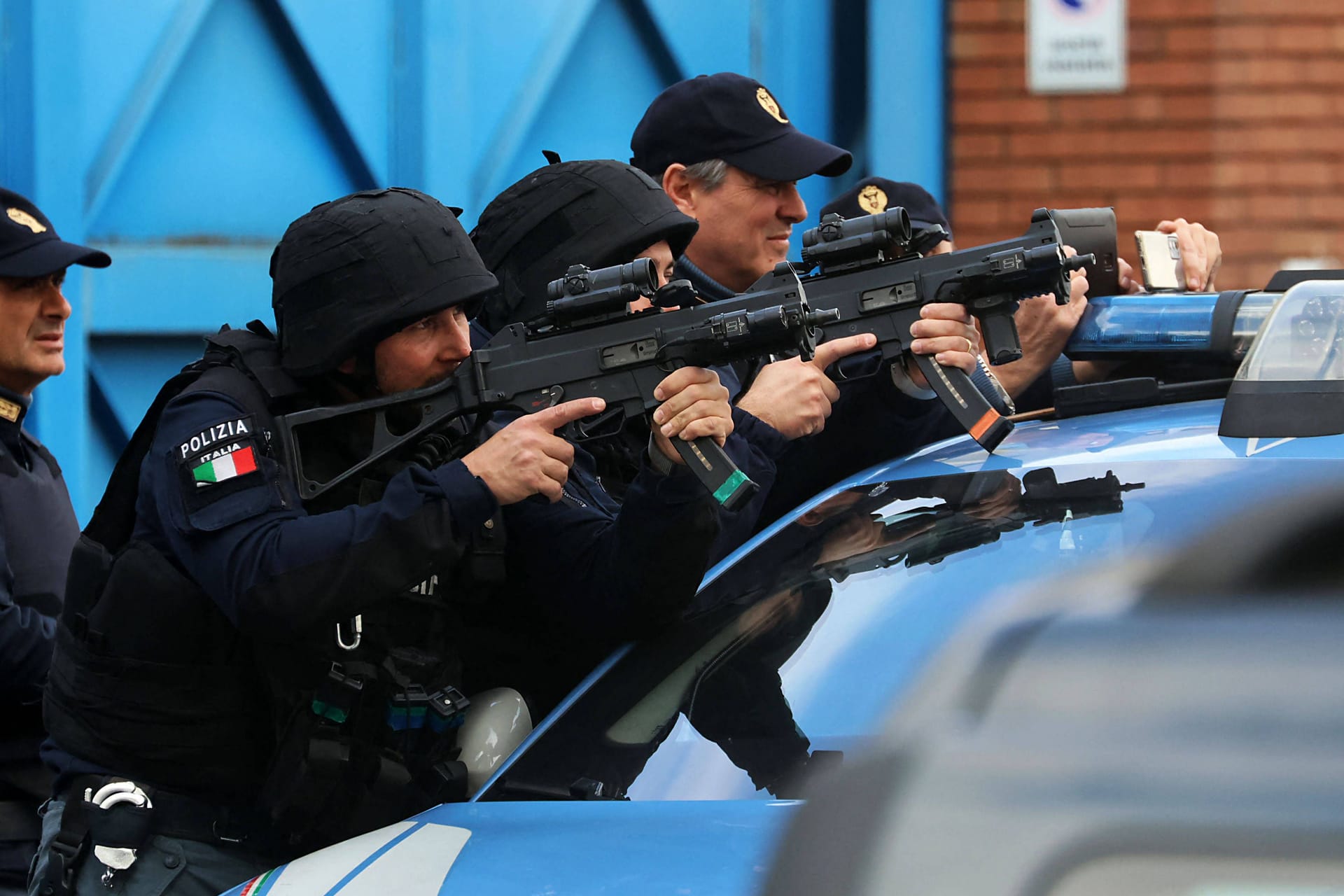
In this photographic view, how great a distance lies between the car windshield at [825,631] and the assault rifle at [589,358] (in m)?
0.19

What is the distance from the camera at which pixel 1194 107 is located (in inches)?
207

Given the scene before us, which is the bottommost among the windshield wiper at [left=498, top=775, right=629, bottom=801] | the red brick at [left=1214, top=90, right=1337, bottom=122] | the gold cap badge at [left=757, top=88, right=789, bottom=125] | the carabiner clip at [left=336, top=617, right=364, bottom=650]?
the windshield wiper at [left=498, top=775, right=629, bottom=801]

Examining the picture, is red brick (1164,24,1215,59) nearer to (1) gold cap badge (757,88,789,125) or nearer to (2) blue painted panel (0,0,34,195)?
(1) gold cap badge (757,88,789,125)

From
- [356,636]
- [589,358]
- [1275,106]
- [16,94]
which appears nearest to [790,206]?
[589,358]

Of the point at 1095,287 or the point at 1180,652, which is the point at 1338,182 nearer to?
the point at 1095,287

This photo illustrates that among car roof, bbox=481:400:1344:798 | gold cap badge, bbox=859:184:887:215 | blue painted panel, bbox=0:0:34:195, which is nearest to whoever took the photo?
car roof, bbox=481:400:1344:798

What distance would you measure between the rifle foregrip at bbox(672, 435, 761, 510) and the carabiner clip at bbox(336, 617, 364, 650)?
48 centimetres

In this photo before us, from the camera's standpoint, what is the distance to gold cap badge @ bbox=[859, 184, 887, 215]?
408 centimetres

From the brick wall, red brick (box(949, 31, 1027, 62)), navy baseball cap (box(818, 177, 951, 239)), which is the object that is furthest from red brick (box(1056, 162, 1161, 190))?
navy baseball cap (box(818, 177, 951, 239))

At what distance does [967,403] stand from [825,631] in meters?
0.71

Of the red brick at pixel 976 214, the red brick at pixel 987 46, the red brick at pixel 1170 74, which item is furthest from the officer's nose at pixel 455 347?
the red brick at pixel 1170 74

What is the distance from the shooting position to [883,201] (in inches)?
162

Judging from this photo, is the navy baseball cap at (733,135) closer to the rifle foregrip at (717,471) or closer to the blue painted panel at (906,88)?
the rifle foregrip at (717,471)

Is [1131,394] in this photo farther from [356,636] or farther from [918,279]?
[356,636]
